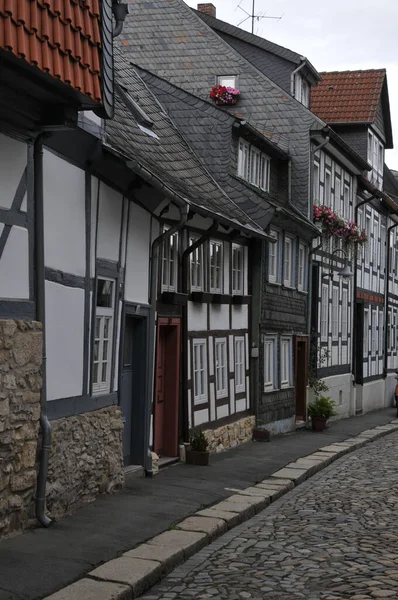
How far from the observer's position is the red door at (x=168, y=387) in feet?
48.8

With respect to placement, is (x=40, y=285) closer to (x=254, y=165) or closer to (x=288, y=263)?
(x=254, y=165)

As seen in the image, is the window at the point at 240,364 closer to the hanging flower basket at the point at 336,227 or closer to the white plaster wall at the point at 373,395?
the hanging flower basket at the point at 336,227

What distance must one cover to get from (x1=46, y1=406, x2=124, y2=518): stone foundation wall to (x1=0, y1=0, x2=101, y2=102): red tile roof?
11.1ft

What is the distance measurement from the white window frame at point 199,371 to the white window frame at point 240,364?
2.21 meters

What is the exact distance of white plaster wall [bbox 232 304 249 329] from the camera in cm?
1889

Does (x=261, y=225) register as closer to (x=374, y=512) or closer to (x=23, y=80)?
(x=374, y=512)

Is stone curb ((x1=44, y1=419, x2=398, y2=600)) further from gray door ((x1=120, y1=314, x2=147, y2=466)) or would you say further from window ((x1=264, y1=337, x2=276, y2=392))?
window ((x1=264, y1=337, x2=276, y2=392))

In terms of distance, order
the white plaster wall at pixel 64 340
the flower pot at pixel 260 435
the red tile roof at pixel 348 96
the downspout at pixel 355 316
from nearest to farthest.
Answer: the white plaster wall at pixel 64 340
the flower pot at pixel 260 435
the downspout at pixel 355 316
the red tile roof at pixel 348 96

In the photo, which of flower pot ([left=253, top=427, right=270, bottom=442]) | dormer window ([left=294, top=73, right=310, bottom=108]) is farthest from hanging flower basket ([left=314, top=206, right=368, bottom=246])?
flower pot ([left=253, top=427, right=270, bottom=442])

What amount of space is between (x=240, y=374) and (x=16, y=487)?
11.2 m

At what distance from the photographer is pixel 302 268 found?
80.5 feet

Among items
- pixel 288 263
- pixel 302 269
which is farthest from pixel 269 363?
pixel 302 269

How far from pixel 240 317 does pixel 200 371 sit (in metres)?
2.89

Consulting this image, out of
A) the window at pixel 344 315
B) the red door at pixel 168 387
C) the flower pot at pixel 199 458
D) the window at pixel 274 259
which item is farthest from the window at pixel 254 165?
the window at pixel 344 315
